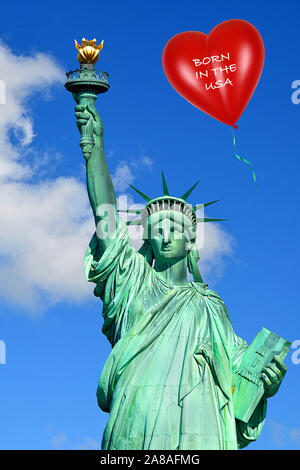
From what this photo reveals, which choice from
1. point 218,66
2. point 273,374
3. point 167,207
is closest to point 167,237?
point 167,207

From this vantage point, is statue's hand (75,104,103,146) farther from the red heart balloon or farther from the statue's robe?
the red heart balloon

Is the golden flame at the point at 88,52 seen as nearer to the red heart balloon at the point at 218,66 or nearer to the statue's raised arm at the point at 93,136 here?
the statue's raised arm at the point at 93,136

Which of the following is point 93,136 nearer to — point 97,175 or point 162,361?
point 97,175

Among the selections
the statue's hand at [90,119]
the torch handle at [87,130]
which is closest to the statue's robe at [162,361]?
the torch handle at [87,130]

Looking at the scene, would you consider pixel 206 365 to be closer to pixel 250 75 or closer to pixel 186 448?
pixel 186 448
